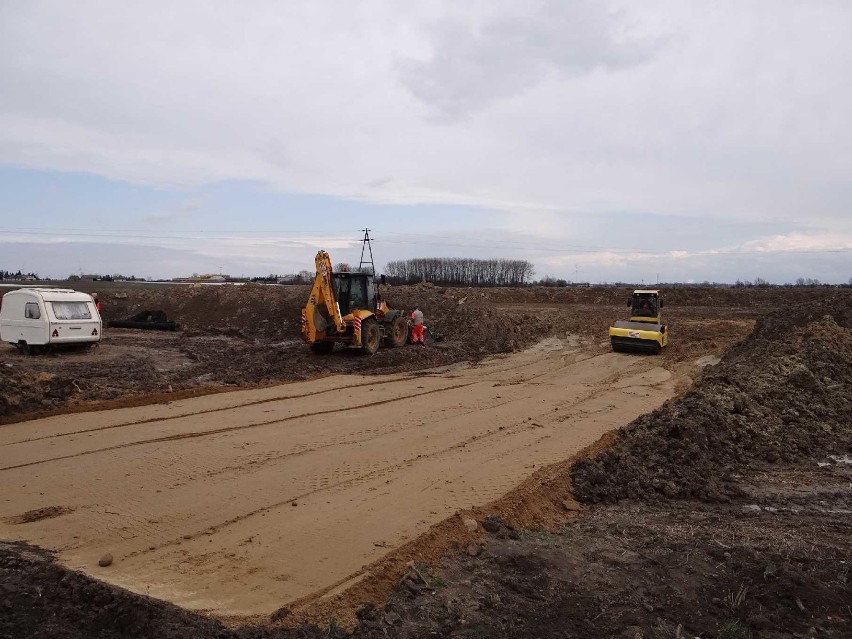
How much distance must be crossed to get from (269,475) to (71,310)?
580 inches

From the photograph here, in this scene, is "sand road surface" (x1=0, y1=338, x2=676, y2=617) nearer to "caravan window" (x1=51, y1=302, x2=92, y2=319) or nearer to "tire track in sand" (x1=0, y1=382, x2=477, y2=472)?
"tire track in sand" (x1=0, y1=382, x2=477, y2=472)

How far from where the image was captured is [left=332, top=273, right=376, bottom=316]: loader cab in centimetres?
1994

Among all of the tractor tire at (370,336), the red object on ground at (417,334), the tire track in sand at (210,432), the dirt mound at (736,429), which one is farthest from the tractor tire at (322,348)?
the dirt mound at (736,429)

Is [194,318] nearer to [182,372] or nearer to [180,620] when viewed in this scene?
[182,372]

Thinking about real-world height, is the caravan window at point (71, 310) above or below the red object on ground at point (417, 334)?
above

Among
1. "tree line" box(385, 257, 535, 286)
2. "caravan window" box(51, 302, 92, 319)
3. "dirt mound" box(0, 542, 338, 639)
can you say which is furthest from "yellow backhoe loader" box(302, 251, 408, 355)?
"tree line" box(385, 257, 535, 286)

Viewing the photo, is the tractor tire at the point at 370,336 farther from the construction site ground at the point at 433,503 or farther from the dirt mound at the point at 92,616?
the dirt mound at the point at 92,616

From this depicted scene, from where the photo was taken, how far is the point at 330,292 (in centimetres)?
1933

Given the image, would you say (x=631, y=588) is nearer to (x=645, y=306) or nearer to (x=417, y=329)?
(x=417, y=329)

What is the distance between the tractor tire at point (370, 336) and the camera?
779 inches

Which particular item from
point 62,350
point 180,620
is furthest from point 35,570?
point 62,350

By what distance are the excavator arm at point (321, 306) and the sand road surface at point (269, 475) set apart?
466cm

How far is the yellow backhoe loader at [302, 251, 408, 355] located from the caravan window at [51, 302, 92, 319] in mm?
6827

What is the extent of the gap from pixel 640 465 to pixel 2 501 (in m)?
7.34
